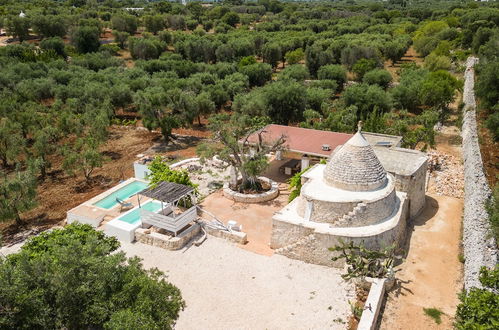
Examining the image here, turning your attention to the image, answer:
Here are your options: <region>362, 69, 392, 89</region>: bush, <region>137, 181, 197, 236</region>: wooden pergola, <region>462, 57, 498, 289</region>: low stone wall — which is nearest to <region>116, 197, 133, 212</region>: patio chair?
<region>137, 181, 197, 236</region>: wooden pergola

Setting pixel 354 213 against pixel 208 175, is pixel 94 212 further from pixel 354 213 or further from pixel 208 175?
pixel 354 213

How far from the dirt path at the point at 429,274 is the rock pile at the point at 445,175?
2169 millimetres

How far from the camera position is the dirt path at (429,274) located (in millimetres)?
15055

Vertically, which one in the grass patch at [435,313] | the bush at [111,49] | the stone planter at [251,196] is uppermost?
the bush at [111,49]

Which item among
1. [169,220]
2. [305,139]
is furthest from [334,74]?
[169,220]

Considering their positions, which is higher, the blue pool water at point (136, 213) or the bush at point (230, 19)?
the bush at point (230, 19)

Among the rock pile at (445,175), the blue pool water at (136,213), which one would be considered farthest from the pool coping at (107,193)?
the rock pile at (445,175)

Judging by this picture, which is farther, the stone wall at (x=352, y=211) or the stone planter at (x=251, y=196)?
the stone planter at (x=251, y=196)

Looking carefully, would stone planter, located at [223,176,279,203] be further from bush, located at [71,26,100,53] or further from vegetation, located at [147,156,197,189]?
bush, located at [71,26,100,53]

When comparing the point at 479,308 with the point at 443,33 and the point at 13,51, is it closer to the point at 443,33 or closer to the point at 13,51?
the point at 13,51

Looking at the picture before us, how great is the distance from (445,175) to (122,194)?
75.3 feet

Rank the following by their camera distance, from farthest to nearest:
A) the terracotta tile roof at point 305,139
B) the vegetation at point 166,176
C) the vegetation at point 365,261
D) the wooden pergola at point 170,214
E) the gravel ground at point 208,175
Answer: the gravel ground at point 208,175 < the terracotta tile roof at point 305,139 < the vegetation at point 166,176 < the wooden pergola at point 170,214 < the vegetation at point 365,261

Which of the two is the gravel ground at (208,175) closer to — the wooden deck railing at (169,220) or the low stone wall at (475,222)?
the wooden deck railing at (169,220)

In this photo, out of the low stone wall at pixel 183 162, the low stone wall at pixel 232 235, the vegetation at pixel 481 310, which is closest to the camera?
the vegetation at pixel 481 310
